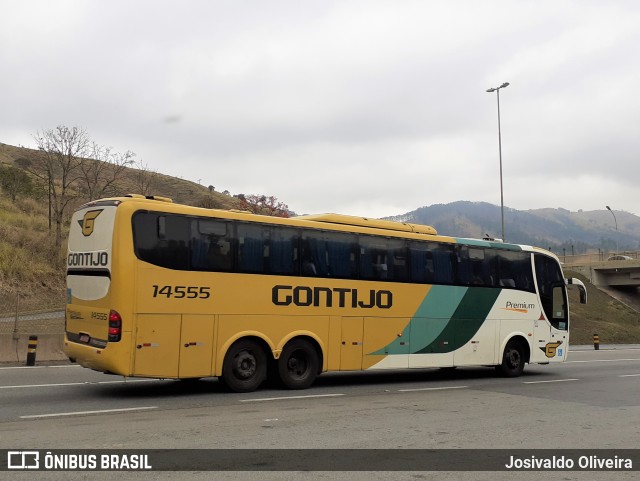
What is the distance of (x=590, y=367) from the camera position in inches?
808

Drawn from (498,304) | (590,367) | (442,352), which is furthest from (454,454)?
(590,367)

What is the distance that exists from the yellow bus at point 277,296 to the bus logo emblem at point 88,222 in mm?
41

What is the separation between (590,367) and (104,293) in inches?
635

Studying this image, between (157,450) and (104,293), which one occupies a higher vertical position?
(104,293)

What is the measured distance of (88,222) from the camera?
11641 mm

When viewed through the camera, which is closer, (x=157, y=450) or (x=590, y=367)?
(x=157, y=450)

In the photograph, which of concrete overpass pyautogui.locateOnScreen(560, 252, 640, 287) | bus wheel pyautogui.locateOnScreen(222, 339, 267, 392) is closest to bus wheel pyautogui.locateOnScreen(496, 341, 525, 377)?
bus wheel pyautogui.locateOnScreen(222, 339, 267, 392)

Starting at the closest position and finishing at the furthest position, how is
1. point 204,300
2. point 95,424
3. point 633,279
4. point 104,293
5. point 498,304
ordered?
point 95,424
point 104,293
point 204,300
point 498,304
point 633,279

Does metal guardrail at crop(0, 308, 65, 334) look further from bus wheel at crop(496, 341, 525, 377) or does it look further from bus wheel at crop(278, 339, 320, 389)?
bus wheel at crop(496, 341, 525, 377)

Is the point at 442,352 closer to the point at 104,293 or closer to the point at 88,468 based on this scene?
the point at 104,293

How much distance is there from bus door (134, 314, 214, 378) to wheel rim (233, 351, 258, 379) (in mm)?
621

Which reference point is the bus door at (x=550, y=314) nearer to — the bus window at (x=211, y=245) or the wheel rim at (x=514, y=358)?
the wheel rim at (x=514, y=358)

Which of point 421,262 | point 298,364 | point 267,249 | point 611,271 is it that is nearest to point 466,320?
point 421,262

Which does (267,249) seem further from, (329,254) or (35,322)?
(35,322)
